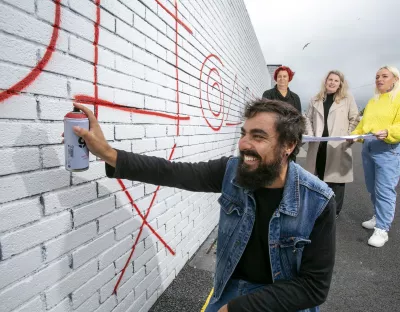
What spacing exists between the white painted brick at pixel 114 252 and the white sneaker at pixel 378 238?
3192 millimetres

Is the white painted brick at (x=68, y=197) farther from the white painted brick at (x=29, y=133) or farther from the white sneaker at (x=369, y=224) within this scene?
the white sneaker at (x=369, y=224)

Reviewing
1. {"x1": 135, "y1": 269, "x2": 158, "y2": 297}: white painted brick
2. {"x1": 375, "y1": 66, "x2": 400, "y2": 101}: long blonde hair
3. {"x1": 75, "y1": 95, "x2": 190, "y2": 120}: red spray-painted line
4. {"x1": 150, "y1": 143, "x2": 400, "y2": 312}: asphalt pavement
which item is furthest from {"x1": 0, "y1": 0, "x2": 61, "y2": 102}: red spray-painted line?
{"x1": 375, "y1": 66, "x2": 400, "y2": 101}: long blonde hair

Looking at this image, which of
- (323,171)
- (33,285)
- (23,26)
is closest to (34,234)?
(33,285)

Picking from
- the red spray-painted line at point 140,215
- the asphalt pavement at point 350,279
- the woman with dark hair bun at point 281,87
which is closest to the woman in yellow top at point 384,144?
the asphalt pavement at point 350,279

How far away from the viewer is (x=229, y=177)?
1809mm

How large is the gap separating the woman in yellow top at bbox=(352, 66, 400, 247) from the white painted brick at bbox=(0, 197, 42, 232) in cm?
364

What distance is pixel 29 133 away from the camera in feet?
4.07

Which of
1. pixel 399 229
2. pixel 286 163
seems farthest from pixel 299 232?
pixel 399 229

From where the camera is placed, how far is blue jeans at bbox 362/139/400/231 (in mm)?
3543

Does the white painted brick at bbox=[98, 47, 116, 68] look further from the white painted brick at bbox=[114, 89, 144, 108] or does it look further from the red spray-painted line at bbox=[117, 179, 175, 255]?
the red spray-painted line at bbox=[117, 179, 175, 255]

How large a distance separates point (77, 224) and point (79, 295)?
0.42 meters

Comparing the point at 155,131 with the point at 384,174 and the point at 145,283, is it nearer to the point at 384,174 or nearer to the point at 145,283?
the point at 145,283

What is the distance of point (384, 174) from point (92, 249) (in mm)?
3570

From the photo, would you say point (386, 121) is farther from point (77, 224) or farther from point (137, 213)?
point (77, 224)
